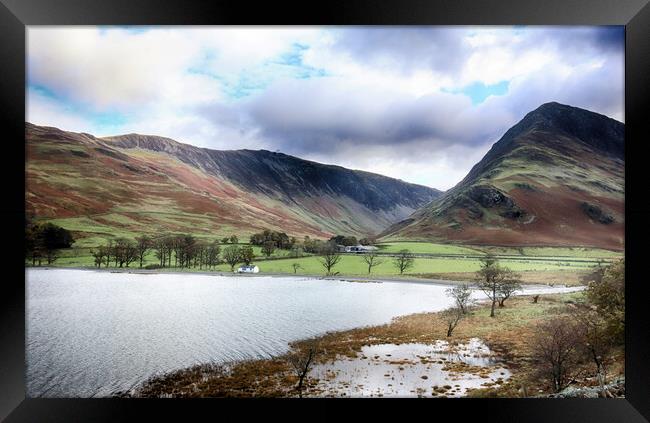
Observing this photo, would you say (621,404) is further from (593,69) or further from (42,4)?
(42,4)

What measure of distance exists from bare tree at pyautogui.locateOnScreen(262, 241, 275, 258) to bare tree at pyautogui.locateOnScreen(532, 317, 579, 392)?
632cm

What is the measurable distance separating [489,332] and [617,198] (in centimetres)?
341

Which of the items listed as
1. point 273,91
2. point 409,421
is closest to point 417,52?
point 273,91

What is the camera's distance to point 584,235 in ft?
20.6

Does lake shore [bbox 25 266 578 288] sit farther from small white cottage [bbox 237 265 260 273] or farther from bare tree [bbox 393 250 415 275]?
bare tree [bbox 393 250 415 275]

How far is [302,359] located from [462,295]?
3.39m

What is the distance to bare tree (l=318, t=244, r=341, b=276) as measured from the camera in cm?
870

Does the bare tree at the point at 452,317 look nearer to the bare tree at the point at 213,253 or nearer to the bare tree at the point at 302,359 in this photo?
the bare tree at the point at 302,359

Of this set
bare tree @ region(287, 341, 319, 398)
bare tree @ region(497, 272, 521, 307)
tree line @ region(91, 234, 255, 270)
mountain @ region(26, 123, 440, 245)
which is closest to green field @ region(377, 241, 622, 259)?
bare tree @ region(497, 272, 521, 307)

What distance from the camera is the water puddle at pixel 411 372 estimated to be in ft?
17.2

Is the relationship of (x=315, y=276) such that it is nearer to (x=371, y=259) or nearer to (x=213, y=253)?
(x=371, y=259)

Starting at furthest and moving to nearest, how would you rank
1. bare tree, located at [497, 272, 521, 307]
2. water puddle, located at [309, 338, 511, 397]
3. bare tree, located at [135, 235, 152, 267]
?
bare tree, located at [135, 235, 152, 267] → bare tree, located at [497, 272, 521, 307] → water puddle, located at [309, 338, 511, 397]

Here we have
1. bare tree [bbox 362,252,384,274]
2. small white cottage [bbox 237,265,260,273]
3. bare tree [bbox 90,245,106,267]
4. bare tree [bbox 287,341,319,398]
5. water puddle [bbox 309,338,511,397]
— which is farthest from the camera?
small white cottage [bbox 237,265,260,273]

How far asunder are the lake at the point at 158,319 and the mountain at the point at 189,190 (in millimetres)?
1336
